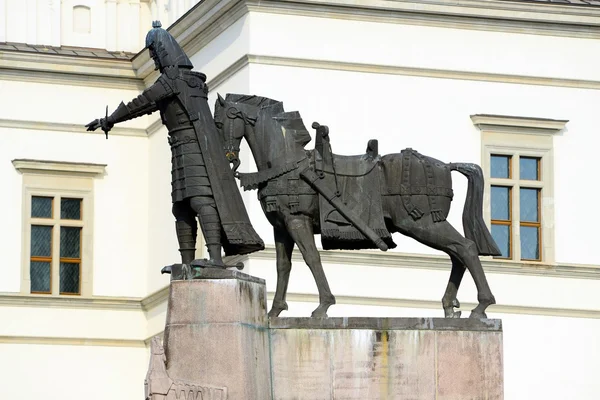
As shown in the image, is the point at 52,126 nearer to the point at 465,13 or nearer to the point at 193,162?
the point at 465,13

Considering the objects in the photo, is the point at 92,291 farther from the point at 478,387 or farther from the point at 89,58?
the point at 478,387

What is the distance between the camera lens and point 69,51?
47.8m

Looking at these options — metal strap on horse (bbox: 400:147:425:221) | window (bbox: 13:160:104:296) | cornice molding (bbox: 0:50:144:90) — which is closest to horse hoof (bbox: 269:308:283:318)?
metal strap on horse (bbox: 400:147:425:221)

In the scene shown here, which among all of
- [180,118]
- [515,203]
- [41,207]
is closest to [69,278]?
[41,207]

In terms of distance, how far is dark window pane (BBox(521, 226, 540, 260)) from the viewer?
41.9 metres

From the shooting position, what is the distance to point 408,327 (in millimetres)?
24750

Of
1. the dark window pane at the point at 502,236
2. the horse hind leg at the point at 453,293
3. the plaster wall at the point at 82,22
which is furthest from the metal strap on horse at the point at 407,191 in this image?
the plaster wall at the point at 82,22

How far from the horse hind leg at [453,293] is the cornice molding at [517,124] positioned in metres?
16.0

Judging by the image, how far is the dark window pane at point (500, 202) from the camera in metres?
41.9

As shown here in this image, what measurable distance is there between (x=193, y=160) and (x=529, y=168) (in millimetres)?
18430

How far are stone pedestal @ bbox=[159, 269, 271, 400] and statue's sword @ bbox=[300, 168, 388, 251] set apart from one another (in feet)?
5.02

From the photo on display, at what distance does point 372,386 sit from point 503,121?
17.6 m

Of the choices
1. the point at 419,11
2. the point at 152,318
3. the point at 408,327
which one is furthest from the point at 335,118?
the point at 408,327

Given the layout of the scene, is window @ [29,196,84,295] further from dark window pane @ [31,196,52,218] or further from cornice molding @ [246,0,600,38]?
cornice molding @ [246,0,600,38]
